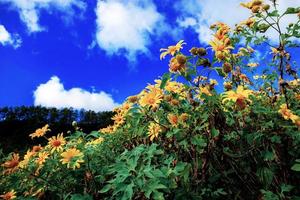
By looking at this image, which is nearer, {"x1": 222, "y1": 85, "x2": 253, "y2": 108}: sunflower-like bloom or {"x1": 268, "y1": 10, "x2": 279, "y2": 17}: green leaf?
{"x1": 222, "y1": 85, "x2": 253, "y2": 108}: sunflower-like bloom

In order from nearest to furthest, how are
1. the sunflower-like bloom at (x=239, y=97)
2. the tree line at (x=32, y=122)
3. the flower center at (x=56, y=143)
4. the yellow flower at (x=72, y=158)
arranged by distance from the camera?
the sunflower-like bloom at (x=239, y=97), the yellow flower at (x=72, y=158), the flower center at (x=56, y=143), the tree line at (x=32, y=122)

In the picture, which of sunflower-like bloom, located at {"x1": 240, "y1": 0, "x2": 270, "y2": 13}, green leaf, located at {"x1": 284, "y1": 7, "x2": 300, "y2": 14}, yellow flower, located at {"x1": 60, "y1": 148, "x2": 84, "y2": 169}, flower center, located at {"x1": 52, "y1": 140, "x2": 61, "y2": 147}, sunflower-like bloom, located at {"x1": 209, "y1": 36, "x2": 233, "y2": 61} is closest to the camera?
sunflower-like bloom, located at {"x1": 209, "y1": 36, "x2": 233, "y2": 61}

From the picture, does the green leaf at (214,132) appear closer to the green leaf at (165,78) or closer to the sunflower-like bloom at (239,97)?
the sunflower-like bloom at (239,97)

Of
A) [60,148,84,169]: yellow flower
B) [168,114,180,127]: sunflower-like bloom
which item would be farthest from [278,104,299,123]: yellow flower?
[60,148,84,169]: yellow flower

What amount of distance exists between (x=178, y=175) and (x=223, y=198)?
0.42 metres

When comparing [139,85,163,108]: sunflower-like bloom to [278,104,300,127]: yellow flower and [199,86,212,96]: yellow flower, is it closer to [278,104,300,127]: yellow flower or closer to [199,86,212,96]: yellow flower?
[199,86,212,96]: yellow flower

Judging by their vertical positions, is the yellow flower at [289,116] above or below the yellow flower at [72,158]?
above

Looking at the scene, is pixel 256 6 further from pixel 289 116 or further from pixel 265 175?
pixel 265 175

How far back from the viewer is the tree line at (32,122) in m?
10.2

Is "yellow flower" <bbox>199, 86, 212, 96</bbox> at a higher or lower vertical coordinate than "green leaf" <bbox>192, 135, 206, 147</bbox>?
higher

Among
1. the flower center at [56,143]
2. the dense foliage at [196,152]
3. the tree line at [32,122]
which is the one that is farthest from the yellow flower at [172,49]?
the tree line at [32,122]

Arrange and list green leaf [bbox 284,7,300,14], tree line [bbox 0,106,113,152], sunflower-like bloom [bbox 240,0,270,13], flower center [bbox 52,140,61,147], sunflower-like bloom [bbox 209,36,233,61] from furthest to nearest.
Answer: tree line [bbox 0,106,113,152] → flower center [bbox 52,140,61,147] → sunflower-like bloom [bbox 240,0,270,13] → green leaf [bbox 284,7,300,14] → sunflower-like bloom [bbox 209,36,233,61]

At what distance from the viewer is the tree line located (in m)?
10.2

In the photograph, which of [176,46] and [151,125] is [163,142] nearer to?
[151,125]
